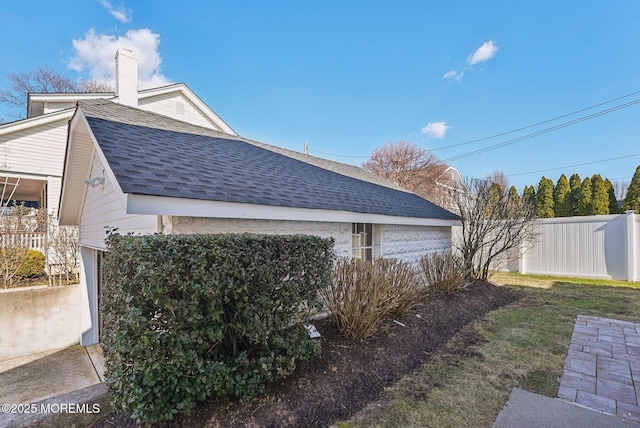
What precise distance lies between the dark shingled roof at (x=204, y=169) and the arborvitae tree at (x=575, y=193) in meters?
11.5

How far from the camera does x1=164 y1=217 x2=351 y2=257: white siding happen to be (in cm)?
396

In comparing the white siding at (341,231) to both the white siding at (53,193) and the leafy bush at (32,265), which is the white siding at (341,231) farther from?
the white siding at (53,193)

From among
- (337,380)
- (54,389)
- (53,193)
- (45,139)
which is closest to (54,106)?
(45,139)

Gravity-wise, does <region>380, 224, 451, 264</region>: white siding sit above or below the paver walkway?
above

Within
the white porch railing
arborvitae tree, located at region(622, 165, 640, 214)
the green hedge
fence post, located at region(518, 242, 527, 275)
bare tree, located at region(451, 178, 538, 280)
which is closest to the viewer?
the green hedge

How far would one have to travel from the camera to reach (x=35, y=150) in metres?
11.4

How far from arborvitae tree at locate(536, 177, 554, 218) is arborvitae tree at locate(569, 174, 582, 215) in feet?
3.13

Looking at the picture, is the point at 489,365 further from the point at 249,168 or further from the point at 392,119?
the point at 392,119

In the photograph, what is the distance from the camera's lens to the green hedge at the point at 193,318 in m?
2.52

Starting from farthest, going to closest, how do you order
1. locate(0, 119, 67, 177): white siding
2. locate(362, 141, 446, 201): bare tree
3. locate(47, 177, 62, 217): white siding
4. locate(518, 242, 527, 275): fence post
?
locate(362, 141, 446, 201): bare tree < locate(518, 242, 527, 275): fence post < locate(47, 177, 62, 217): white siding < locate(0, 119, 67, 177): white siding

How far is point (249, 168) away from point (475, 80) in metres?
12.3

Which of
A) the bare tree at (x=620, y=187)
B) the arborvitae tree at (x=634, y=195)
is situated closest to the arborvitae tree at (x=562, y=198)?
the arborvitae tree at (x=634, y=195)

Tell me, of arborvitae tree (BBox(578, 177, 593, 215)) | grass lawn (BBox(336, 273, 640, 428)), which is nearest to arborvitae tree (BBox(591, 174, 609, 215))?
arborvitae tree (BBox(578, 177, 593, 215))

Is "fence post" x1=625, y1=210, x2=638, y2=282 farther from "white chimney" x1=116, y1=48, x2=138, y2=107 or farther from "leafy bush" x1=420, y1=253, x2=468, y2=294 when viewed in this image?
"white chimney" x1=116, y1=48, x2=138, y2=107
